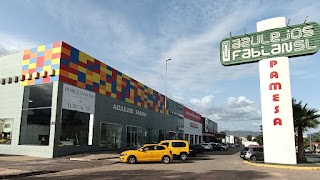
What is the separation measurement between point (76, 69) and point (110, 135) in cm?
941

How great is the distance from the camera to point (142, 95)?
42594mm

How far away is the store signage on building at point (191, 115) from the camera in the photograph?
6694 centimetres

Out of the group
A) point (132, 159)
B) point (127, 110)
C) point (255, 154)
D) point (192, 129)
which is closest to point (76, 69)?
point (132, 159)

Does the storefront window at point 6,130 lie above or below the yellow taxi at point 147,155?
above

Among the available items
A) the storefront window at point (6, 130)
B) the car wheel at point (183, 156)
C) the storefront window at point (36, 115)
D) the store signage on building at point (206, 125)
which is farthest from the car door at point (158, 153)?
the store signage on building at point (206, 125)

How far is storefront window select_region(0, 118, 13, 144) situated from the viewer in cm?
2670

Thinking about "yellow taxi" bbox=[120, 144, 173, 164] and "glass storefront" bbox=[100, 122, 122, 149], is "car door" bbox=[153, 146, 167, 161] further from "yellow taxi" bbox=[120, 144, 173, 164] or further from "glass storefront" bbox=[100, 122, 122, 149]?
"glass storefront" bbox=[100, 122, 122, 149]

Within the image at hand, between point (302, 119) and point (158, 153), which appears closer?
point (158, 153)

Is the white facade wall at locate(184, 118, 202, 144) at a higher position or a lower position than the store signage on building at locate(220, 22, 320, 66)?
lower

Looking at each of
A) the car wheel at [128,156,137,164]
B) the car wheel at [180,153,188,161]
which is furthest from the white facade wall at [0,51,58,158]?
the car wheel at [180,153,188,161]

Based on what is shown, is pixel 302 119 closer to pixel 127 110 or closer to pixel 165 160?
pixel 165 160

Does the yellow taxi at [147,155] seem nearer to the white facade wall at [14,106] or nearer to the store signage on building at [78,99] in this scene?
the white facade wall at [14,106]

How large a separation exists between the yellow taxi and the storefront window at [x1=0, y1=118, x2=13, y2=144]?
479 inches

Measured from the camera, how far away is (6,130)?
88.6ft
